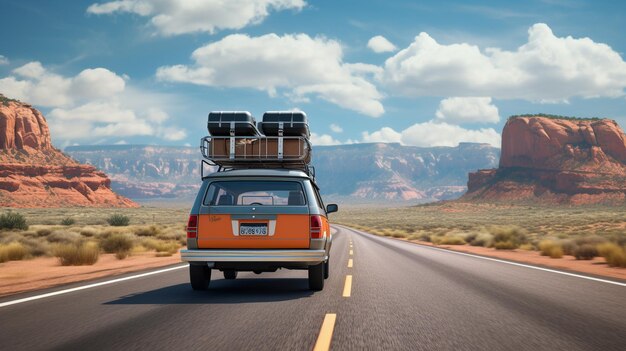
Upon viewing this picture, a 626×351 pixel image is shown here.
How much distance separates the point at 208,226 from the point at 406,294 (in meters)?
3.39

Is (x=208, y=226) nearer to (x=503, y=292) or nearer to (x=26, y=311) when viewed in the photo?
(x=26, y=311)

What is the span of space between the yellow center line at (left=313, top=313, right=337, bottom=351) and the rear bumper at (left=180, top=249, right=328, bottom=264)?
4.99 ft

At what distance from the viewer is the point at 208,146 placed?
1004cm

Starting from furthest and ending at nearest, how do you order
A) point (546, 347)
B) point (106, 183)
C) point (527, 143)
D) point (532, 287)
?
point (527, 143) < point (106, 183) < point (532, 287) < point (546, 347)

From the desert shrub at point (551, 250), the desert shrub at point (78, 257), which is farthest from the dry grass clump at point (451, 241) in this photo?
the desert shrub at point (78, 257)

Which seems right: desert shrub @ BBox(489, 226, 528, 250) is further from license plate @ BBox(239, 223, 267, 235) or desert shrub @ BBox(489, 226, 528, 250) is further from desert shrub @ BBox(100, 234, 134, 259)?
license plate @ BBox(239, 223, 267, 235)

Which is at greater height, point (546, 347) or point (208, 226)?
point (208, 226)

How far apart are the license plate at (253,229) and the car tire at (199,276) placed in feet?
3.39

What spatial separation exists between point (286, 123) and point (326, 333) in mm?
6135

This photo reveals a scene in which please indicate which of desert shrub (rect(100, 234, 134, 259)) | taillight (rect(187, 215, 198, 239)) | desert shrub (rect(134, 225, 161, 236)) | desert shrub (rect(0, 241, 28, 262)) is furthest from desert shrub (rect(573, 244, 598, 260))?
desert shrub (rect(134, 225, 161, 236))

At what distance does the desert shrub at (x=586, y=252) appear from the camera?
17.3 meters

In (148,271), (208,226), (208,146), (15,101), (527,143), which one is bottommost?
(148,271)

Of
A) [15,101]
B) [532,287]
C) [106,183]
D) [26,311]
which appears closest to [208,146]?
[26,311]

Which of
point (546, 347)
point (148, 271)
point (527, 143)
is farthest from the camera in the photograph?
point (527, 143)
